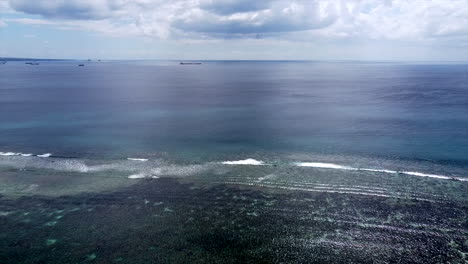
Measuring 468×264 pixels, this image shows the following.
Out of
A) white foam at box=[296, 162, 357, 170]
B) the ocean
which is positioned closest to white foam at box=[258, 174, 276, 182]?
the ocean

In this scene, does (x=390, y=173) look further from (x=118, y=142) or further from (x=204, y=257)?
(x=118, y=142)

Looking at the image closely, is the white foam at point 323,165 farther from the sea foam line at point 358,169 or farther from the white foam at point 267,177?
the white foam at point 267,177

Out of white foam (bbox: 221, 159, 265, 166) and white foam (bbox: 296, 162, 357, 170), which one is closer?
Result: white foam (bbox: 296, 162, 357, 170)

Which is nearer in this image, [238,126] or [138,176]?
[138,176]

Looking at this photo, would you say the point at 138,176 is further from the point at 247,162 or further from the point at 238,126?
the point at 238,126

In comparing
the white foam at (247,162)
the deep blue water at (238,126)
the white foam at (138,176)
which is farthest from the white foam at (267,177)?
the white foam at (138,176)

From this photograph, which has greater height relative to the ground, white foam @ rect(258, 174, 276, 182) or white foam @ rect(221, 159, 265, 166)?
white foam @ rect(221, 159, 265, 166)

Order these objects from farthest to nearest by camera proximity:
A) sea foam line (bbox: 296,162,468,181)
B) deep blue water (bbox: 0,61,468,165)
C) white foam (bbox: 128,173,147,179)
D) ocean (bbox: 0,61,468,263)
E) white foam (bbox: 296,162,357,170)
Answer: deep blue water (bbox: 0,61,468,165) → white foam (bbox: 296,162,357,170) → white foam (bbox: 128,173,147,179) → sea foam line (bbox: 296,162,468,181) → ocean (bbox: 0,61,468,263)

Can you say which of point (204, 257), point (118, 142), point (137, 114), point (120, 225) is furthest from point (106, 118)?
point (204, 257)

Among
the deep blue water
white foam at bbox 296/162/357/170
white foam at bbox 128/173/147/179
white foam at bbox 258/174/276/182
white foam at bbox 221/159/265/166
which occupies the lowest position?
white foam at bbox 128/173/147/179

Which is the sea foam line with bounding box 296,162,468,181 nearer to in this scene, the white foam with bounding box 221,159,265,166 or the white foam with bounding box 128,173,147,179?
the white foam with bounding box 221,159,265,166

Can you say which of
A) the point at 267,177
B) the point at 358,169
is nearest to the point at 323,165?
the point at 358,169
